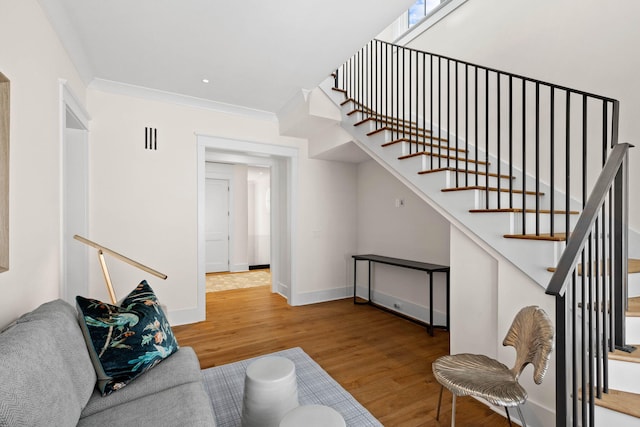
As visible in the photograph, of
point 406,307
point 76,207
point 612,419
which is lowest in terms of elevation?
point 406,307

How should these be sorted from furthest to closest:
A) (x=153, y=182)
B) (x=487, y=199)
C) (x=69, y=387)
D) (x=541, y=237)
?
(x=153, y=182), (x=487, y=199), (x=541, y=237), (x=69, y=387)

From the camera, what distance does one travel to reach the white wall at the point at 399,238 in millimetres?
3602

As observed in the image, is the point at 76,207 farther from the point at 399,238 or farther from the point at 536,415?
the point at 536,415

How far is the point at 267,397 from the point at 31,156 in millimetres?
1846

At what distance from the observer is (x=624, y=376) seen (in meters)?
1.53

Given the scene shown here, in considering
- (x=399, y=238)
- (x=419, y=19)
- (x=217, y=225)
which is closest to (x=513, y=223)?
(x=399, y=238)

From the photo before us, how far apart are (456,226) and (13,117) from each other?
275 centimetres

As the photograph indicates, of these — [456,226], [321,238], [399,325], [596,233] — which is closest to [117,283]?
[321,238]

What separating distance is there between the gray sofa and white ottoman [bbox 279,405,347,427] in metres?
0.32

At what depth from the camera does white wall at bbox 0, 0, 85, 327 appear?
1.49m

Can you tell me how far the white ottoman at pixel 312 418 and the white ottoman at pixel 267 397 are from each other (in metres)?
0.26

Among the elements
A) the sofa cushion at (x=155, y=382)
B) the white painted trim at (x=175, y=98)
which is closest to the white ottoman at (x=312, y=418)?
the sofa cushion at (x=155, y=382)

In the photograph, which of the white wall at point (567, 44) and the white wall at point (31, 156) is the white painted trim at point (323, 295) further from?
the white wall at point (567, 44)

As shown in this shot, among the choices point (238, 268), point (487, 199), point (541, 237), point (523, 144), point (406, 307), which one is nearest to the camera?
point (541, 237)
